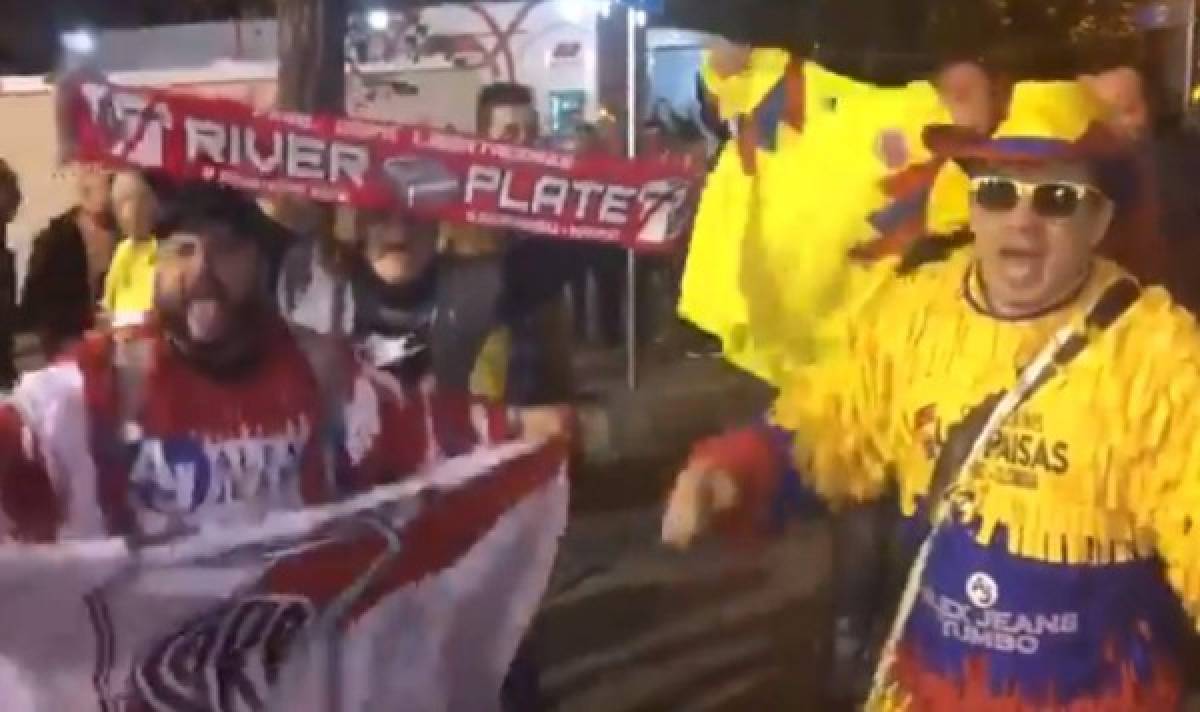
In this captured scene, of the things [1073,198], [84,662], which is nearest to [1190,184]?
[1073,198]

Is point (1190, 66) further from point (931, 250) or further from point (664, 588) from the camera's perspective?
point (664, 588)

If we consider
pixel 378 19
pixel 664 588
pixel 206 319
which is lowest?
pixel 664 588

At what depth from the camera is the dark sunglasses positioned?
756mm

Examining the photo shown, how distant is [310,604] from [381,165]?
0.58 ft

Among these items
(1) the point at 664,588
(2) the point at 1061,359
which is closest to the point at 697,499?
(1) the point at 664,588

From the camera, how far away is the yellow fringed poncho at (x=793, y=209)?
780 mm

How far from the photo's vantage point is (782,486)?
802 millimetres

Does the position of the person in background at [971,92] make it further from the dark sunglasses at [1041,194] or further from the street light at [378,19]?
the street light at [378,19]

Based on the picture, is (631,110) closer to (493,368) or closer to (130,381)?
(493,368)

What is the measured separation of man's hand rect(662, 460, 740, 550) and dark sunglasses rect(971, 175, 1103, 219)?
151mm

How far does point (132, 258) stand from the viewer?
761 mm

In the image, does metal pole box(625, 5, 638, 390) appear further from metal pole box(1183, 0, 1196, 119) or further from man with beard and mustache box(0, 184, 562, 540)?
metal pole box(1183, 0, 1196, 119)

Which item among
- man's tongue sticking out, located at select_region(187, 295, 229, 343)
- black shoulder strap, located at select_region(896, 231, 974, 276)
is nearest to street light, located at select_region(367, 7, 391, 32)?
man's tongue sticking out, located at select_region(187, 295, 229, 343)

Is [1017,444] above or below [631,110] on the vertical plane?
below
